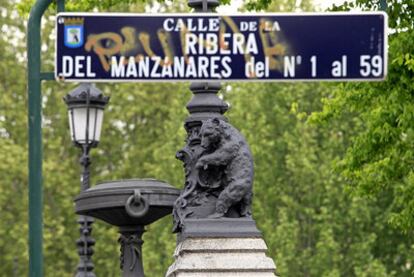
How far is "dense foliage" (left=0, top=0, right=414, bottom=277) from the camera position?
4728cm

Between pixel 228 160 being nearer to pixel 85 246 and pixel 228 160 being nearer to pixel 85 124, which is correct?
pixel 85 124

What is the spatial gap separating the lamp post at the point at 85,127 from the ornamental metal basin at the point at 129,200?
242 cm

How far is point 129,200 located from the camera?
57.6ft

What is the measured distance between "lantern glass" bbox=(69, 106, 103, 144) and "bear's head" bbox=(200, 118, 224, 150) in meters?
4.72


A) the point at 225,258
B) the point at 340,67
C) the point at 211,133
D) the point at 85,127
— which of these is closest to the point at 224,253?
the point at 225,258

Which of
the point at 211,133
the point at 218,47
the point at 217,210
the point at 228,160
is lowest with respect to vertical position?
the point at 217,210

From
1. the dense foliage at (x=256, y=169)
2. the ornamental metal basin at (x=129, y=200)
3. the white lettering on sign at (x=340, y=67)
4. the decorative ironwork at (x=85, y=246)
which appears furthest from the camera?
the dense foliage at (x=256, y=169)

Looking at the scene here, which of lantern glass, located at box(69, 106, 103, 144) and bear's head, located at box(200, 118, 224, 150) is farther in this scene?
lantern glass, located at box(69, 106, 103, 144)

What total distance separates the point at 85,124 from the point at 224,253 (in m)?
5.38

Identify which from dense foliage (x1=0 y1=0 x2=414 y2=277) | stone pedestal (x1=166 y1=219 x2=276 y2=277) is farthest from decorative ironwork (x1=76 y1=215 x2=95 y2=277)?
dense foliage (x1=0 y1=0 x2=414 y2=277)

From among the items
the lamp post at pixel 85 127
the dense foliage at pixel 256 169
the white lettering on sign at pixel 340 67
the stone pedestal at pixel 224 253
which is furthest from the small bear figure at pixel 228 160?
the dense foliage at pixel 256 169

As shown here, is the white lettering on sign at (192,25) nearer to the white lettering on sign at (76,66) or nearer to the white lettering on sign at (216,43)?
the white lettering on sign at (216,43)

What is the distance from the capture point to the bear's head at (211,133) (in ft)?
50.9

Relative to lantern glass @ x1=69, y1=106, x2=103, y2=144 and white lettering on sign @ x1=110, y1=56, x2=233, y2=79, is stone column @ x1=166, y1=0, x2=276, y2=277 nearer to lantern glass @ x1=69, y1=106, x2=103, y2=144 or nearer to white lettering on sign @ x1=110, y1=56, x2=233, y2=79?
lantern glass @ x1=69, y1=106, x2=103, y2=144
